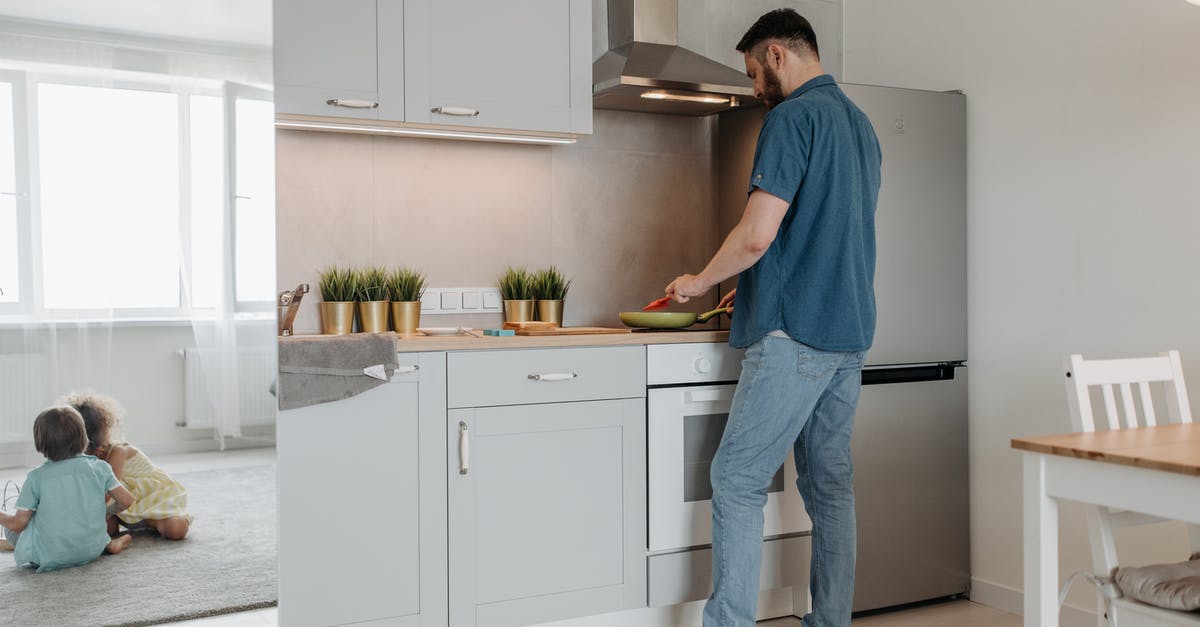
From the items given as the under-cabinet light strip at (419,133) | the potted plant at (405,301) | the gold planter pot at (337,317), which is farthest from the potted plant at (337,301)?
the under-cabinet light strip at (419,133)

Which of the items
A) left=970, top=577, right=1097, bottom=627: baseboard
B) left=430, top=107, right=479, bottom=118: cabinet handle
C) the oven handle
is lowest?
left=970, top=577, right=1097, bottom=627: baseboard

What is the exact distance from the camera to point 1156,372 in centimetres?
219

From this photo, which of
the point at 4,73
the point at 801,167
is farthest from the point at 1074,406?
the point at 4,73

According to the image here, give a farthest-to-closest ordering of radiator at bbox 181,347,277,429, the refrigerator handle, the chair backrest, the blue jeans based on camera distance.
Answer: the refrigerator handle
the blue jeans
radiator at bbox 181,347,277,429
the chair backrest

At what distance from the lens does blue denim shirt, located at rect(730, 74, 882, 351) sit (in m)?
2.44

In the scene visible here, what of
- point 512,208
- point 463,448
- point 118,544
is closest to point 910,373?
point 512,208

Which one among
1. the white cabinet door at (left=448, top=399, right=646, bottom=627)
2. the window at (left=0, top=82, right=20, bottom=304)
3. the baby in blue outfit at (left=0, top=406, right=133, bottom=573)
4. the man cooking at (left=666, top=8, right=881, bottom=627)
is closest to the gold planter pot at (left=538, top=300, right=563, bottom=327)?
the white cabinet door at (left=448, top=399, right=646, bottom=627)

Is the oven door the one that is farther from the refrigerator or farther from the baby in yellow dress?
the baby in yellow dress

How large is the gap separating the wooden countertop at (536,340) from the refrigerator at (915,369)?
62cm

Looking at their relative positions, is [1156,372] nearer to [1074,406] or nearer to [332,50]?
[1074,406]

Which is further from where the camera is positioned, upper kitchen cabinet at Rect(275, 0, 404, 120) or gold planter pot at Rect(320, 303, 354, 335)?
gold planter pot at Rect(320, 303, 354, 335)

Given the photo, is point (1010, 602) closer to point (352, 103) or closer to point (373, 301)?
point (373, 301)

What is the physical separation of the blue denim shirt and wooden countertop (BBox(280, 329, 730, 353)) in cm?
32

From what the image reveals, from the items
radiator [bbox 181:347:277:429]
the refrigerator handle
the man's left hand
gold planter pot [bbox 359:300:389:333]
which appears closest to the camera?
radiator [bbox 181:347:277:429]
